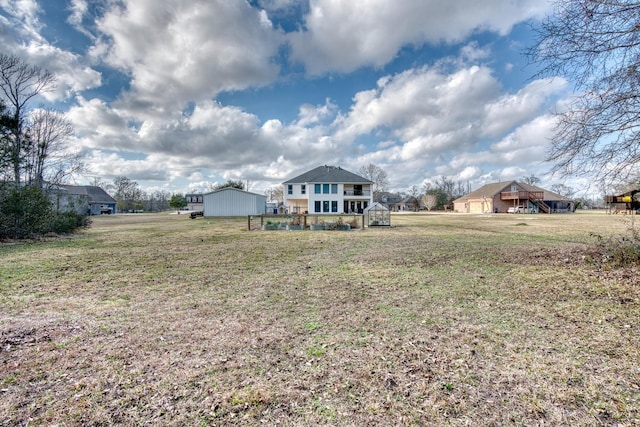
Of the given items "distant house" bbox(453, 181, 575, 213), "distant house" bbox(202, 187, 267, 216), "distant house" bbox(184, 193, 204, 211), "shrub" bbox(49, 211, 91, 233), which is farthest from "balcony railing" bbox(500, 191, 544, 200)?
"distant house" bbox(184, 193, 204, 211)

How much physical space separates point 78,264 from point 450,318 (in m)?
9.05

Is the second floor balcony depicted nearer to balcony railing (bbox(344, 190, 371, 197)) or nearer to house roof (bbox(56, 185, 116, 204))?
balcony railing (bbox(344, 190, 371, 197))

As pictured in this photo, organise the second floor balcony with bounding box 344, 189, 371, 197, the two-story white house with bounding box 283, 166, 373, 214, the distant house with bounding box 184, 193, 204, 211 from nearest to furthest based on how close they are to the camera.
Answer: the two-story white house with bounding box 283, 166, 373, 214, the second floor balcony with bounding box 344, 189, 371, 197, the distant house with bounding box 184, 193, 204, 211

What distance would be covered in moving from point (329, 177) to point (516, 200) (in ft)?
102

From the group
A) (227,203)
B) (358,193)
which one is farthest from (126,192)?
(358,193)

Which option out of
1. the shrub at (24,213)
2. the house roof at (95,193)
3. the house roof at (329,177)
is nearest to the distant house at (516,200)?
the house roof at (329,177)

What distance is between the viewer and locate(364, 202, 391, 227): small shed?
61.5 feet

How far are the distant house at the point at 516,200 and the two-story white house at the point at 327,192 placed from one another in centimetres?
2377

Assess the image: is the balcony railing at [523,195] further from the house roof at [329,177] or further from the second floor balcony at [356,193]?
the house roof at [329,177]

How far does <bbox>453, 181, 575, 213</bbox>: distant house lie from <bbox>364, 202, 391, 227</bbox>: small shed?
3572 centimetres

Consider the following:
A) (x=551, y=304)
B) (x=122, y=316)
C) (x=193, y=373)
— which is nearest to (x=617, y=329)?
(x=551, y=304)

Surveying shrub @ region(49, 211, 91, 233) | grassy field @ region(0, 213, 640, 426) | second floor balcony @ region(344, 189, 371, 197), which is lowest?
grassy field @ region(0, 213, 640, 426)

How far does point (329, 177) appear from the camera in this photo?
3647 cm

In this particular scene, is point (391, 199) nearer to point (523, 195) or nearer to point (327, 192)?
point (523, 195)
